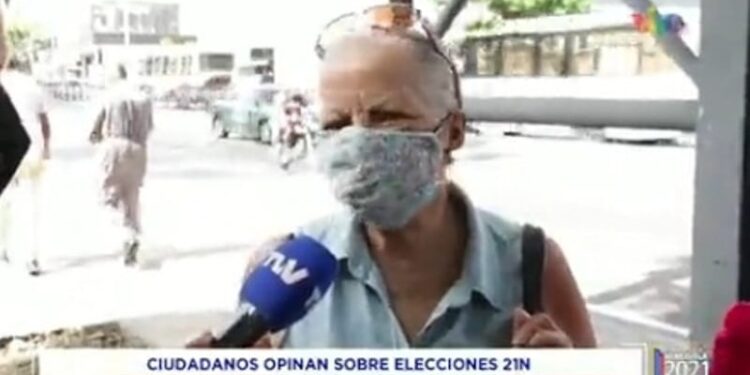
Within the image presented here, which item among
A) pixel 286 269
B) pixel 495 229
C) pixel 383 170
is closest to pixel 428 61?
pixel 383 170

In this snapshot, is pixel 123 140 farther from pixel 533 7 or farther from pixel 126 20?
pixel 533 7

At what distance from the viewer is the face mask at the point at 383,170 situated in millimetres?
2268

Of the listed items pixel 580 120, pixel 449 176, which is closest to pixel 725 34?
pixel 580 120

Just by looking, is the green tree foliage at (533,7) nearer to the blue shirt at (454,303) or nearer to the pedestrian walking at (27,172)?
the blue shirt at (454,303)

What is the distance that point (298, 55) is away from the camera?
2.32 metres

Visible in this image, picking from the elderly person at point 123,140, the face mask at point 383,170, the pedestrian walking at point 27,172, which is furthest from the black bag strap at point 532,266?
the pedestrian walking at point 27,172

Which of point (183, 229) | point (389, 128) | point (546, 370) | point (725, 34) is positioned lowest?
point (546, 370)

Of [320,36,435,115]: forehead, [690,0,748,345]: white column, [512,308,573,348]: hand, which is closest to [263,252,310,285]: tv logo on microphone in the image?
[320,36,435,115]: forehead

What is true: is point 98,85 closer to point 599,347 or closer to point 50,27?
point 50,27

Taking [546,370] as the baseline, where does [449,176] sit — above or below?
above

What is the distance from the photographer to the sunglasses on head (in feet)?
7.54

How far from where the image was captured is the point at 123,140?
2324 millimetres

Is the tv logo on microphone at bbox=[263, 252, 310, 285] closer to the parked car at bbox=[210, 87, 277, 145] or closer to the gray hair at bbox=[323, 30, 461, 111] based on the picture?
the parked car at bbox=[210, 87, 277, 145]

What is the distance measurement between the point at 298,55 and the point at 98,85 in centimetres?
33
